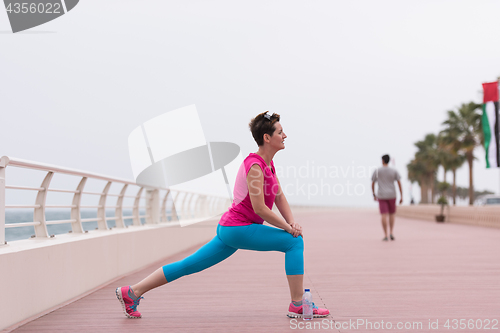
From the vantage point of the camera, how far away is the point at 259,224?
4141 mm

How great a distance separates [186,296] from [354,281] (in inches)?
81.4

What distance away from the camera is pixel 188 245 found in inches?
488

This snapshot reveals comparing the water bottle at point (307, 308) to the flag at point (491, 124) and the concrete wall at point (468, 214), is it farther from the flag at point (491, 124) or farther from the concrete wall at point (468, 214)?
the flag at point (491, 124)

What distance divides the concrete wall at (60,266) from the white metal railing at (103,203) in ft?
0.81

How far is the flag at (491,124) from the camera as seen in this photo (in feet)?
66.6

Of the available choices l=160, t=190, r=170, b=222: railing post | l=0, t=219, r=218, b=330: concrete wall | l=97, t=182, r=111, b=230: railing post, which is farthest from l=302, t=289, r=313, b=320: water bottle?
l=160, t=190, r=170, b=222: railing post

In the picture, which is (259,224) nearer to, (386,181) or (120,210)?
(120,210)

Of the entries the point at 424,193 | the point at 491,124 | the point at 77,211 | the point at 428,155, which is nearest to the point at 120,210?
the point at 77,211

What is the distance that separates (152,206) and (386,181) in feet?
17.3

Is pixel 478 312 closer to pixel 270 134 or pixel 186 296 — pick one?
pixel 270 134

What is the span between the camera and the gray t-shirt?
481 inches

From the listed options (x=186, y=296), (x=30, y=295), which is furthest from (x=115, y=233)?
(x=30, y=295)

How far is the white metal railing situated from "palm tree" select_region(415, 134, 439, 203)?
6746 cm

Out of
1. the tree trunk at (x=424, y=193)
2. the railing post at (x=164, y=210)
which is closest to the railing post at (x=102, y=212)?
the railing post at (x=164, y=210)
